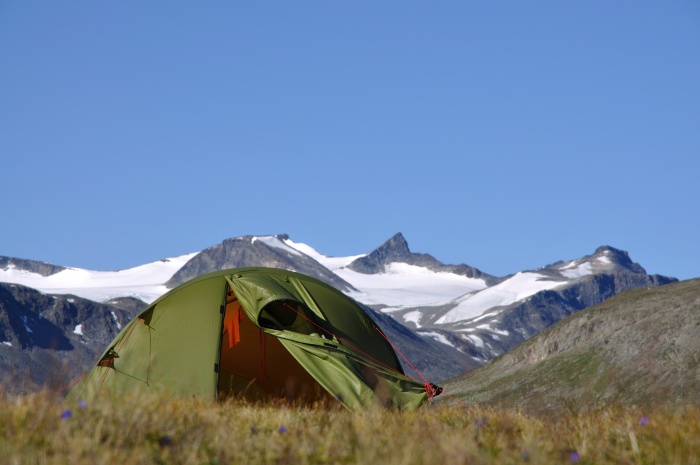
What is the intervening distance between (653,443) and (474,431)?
6.86 feet

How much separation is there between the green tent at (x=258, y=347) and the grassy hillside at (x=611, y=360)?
25.9m

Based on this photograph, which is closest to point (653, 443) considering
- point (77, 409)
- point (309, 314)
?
point (77, 409)

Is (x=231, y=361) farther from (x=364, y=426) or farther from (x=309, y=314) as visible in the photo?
(x=364, y=426)

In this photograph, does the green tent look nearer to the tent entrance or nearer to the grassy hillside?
the tent entrance

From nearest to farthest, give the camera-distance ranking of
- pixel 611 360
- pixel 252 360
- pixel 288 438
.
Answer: pixel 288 438
pixel 252 360
pixel 611 360

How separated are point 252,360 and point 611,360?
36.5m

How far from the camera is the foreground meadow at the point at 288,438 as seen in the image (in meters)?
7.77

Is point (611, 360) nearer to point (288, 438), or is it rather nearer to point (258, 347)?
point (258, 347)

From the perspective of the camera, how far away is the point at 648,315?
54344 mm

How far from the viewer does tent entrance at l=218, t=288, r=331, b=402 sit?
20438 mm

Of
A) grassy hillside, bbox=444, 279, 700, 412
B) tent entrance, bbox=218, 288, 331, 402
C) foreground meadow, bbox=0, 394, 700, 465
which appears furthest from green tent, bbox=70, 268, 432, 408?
grassy hillside, bbox=444, 279, 700, 412

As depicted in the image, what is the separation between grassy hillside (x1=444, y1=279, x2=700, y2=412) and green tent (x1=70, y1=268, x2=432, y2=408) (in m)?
25.9

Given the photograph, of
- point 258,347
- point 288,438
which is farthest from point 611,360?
point 288,438

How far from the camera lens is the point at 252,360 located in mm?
20828
